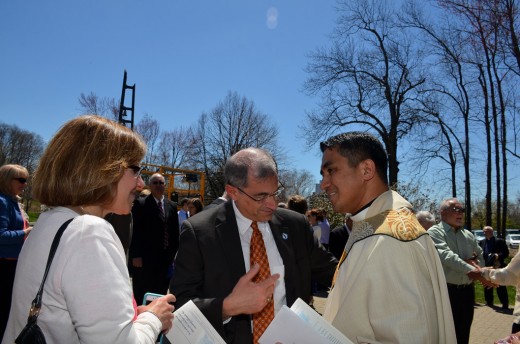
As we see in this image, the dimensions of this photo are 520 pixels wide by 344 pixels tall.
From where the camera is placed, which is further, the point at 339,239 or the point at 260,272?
the point at 339,239

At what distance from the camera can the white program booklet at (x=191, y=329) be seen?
191cm

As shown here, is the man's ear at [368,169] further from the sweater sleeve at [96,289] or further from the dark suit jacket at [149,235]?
the dark suit jacket at [149,235]

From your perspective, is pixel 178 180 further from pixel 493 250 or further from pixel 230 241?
pixel 230 241

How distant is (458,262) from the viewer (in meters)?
5.48

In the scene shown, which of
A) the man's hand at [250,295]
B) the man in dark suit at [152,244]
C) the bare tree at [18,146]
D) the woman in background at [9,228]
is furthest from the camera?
the bare tree at [18,146]

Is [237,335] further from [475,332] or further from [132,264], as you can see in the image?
[475,332]

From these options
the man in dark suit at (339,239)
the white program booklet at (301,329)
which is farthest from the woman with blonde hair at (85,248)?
the man in dark suit at (339,239)

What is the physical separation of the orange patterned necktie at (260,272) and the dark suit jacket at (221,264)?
0.05 m

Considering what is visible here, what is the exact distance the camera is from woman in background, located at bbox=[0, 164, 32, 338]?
464 centimetres

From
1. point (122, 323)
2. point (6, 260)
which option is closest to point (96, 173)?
point (122, 323)

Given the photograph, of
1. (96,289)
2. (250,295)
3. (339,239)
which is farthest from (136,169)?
(339,239)

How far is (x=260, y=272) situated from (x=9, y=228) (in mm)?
3805

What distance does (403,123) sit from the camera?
21.9 metres

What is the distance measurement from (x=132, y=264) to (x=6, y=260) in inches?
88.9
